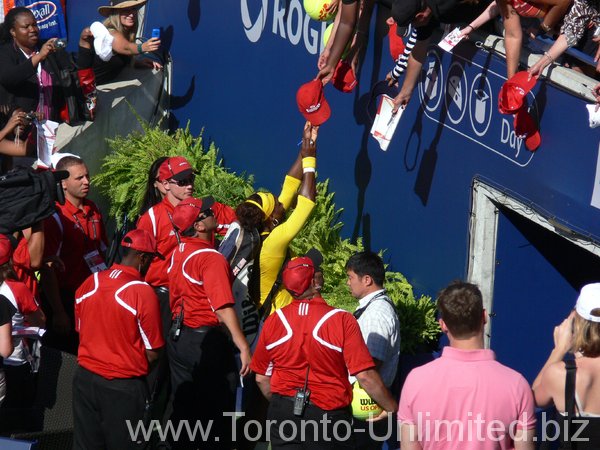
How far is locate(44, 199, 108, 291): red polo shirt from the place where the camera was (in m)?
8.48

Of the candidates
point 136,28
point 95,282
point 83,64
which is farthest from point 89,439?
point 136,28

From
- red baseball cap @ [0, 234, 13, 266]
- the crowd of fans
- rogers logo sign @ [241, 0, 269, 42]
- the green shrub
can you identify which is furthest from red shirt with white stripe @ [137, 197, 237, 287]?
rogers logo sign @ [241, 0, 269, 42]

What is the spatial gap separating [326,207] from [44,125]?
9.20ft

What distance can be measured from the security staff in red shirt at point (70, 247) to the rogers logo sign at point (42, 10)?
17.9ft

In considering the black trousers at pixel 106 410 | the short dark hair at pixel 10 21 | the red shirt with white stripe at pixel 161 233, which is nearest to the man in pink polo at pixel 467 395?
the black trousers at pixel 106 410

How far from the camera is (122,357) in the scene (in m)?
6.70

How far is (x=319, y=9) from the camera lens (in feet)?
28.6

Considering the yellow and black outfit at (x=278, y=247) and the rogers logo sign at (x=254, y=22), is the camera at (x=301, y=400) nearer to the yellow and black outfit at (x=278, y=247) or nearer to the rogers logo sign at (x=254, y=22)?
the yellow and black outfit at (x=278, y=247)

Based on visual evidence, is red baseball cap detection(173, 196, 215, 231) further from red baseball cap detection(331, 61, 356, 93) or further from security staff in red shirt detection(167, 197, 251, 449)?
red baseball cap detection(331, 61, 356, 93)

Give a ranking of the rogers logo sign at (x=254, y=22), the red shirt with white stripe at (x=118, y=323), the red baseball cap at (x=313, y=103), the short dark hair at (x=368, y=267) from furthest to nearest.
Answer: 1. the rogers logo sign at (x=254, y=22)
2. the red baseball cap at (x=313, y=103)
3. the short dark hair at (x=368, y=267)
4. the red shirt with white stripe at (x=118, y=323)

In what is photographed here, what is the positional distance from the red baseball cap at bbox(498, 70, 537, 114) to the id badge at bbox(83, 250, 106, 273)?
3.61 m

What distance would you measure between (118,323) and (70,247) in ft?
6.91

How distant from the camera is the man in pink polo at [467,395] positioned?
479cm

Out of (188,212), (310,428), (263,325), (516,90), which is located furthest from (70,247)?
(516,90)
